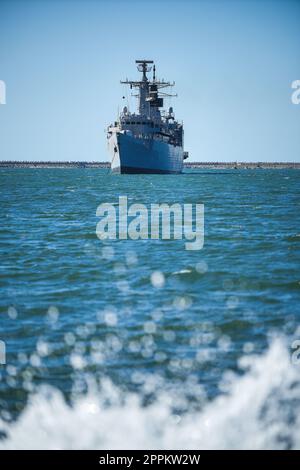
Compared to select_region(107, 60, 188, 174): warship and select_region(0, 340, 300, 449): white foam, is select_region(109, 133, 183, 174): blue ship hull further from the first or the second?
select_region(0, 340, 300, 449): white foam

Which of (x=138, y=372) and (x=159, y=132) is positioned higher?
(x=159, y=132)

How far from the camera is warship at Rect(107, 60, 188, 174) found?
86.4m

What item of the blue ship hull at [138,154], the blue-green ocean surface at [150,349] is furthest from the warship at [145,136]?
the blue-green ocean surface at [150,349]

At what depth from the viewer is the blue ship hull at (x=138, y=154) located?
8462 centimetres

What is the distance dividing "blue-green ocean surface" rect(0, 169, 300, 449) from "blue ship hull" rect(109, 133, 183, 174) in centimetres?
6861

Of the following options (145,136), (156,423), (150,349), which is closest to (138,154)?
(145,136)

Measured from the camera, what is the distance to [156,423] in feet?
22.3

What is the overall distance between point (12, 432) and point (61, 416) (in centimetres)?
66

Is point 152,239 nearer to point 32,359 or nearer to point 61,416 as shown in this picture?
point 32,359

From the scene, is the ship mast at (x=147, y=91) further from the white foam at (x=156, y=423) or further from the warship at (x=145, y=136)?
the white foam at (x=156, y=423)

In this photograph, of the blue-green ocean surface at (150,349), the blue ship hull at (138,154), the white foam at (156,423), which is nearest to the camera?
the white foam at (156,423)

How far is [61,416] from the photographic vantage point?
22.8 ft
